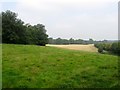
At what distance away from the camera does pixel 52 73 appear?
1185 cm

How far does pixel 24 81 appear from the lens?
1036cm

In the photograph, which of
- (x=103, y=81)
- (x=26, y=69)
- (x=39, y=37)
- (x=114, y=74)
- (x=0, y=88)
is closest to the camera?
(x=0, y=88)

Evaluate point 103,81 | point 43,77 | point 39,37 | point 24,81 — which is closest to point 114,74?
point 103,81

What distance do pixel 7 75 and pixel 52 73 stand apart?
207 cm

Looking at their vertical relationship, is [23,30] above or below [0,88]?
above

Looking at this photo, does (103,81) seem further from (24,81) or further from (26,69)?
(26,69)

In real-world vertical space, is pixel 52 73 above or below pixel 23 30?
below

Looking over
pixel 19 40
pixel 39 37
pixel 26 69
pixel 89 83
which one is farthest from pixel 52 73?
pixel 39 37

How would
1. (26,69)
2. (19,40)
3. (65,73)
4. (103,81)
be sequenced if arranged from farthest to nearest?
(19,40)
(26,69)
(65,73)
(103,81)

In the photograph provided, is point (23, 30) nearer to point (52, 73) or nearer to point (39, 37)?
point (39, 37)

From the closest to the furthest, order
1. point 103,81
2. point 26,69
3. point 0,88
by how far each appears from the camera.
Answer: point 0,88 → point 103,81 → point 26,69

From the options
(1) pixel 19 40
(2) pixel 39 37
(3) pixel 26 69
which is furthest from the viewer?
(2) pixel 39 37

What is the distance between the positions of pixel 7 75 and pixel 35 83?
195 cm

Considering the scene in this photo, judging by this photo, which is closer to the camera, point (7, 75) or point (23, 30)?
Result: point (7, 75)
